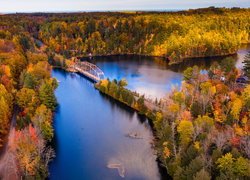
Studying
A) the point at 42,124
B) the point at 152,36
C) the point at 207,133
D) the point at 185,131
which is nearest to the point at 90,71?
the point at 152,36

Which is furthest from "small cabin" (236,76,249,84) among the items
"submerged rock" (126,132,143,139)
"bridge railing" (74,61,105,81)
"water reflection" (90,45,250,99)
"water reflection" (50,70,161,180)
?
"bridge railing" (74,61,105,81)

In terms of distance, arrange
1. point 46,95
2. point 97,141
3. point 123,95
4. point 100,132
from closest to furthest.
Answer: point 97,141, point 100,132, point 46,95, point 123,95

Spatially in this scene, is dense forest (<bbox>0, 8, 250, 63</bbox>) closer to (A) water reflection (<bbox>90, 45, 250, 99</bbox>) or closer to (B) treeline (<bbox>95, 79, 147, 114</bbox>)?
(A) water reflection (<bbox>90, 45, 250, 99</bbox>)

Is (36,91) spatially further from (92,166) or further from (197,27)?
(197,27)

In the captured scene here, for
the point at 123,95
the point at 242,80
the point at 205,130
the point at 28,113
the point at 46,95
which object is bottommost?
the point at 123,95

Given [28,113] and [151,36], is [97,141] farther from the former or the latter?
[151,36]
